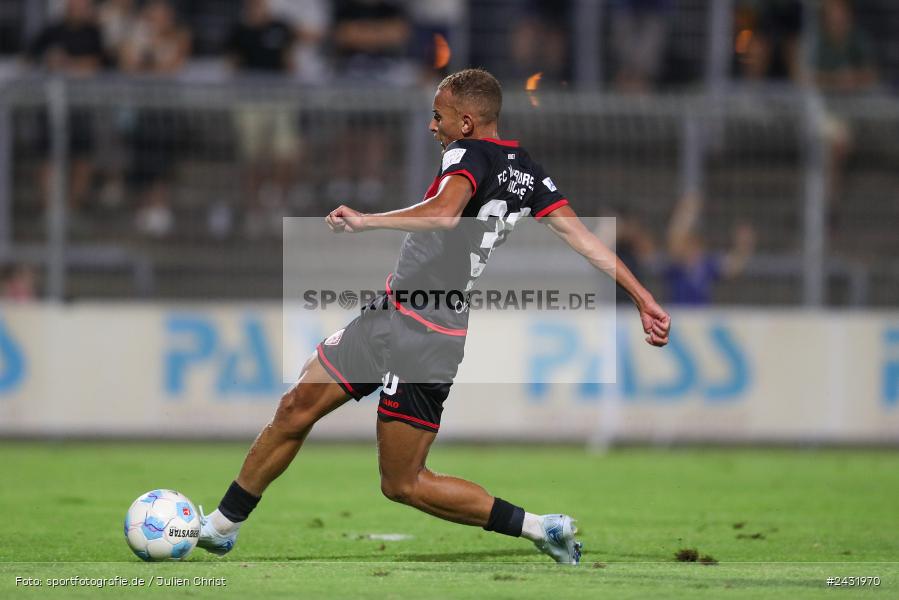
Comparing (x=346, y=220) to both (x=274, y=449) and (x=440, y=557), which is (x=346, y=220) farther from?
(x=440, y=557)

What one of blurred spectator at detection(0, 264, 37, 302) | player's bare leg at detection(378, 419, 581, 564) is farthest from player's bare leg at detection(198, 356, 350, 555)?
blurred spectator at detection(0, 264, 37, 302)

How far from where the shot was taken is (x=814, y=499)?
34.1 feet

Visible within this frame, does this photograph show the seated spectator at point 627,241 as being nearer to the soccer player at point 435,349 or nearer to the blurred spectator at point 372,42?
the blurred spectator at point 372,42

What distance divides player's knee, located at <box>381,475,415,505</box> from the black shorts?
28cm

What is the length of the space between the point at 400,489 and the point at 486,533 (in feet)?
6.11

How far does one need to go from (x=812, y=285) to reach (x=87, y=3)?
27.8 ft

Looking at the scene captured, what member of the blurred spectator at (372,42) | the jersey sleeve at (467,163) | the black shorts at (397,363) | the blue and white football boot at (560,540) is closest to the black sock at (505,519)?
the blue and white football boot at (560,540)

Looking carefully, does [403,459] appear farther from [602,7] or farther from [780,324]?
[602,7]

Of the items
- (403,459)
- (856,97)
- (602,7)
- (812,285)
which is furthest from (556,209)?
(602,7)

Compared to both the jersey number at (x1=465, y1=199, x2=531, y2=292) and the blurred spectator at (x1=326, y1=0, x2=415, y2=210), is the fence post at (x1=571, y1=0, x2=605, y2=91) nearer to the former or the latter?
the blurred spectator at (x1=326, y1=0, x2=415, y2=210)

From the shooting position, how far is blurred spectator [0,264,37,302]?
46.3 ft

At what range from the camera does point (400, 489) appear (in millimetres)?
6930

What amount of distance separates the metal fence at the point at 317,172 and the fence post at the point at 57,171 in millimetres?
14

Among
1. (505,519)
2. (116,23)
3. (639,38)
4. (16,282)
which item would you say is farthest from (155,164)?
(505,519)
